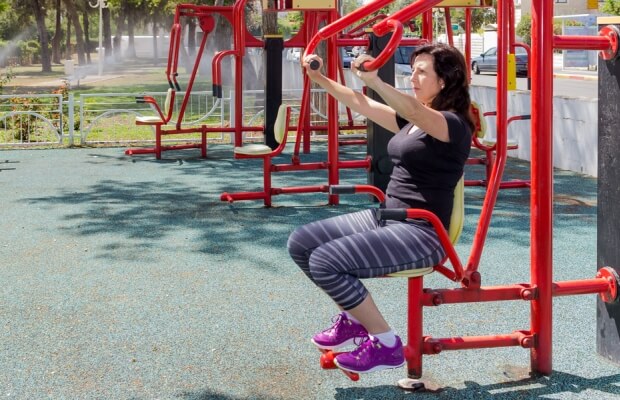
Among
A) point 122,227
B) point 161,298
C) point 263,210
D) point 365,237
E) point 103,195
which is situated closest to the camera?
point 365,237

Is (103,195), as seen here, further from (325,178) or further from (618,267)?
(618,267)

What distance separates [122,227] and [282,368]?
3.56 meters

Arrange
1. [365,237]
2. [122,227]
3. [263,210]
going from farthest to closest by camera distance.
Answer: [263,210] < [122,227] < [365,237]

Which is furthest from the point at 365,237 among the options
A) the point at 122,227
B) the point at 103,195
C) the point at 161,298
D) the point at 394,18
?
the point at 103,195

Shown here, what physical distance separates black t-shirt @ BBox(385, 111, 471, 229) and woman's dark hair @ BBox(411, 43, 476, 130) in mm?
58

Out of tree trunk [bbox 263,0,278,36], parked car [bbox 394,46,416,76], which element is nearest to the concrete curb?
parked car [bbox 394,46,416,76]

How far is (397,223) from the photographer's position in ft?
10.9

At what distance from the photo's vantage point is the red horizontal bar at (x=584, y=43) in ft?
11.3

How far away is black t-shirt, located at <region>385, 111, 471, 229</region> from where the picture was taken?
327 cm

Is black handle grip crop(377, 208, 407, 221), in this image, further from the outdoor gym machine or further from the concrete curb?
the concrete curb

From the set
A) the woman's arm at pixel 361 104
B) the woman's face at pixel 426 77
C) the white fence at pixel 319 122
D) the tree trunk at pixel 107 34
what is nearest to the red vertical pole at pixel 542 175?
the woman's face at pixel 426 77

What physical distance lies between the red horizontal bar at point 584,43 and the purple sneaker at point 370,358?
1316 millimetres

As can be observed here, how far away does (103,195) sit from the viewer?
861 cm

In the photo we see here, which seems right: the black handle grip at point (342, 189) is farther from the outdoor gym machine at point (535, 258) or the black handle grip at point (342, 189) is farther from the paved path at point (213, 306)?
the paved path at point (213, 306)
